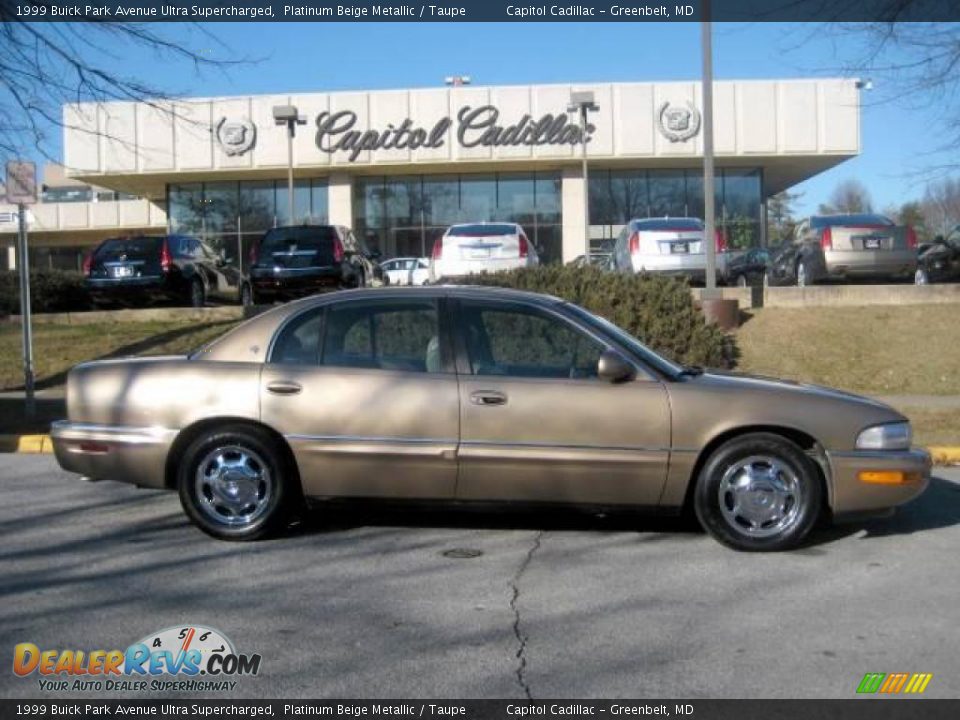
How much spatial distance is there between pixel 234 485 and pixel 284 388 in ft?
2.18

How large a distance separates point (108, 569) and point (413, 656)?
225 centimetres

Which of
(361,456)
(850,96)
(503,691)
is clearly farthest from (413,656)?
(850,96)

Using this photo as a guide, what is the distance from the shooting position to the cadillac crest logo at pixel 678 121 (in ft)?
104

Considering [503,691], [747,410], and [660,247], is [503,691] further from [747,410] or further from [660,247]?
[660,247]

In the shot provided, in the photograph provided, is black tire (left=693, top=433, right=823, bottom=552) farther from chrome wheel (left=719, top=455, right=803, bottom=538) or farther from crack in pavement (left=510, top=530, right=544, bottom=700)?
crack in pavement (left=510, top=530, right=544, bottom=700)

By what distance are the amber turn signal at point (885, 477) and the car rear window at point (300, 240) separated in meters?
13.0

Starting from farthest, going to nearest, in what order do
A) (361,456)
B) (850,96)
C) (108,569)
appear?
(850,96) < (361,456) < (108,569)

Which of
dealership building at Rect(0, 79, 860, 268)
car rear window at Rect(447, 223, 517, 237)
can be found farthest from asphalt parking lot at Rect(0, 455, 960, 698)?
dealership building at Rect(0, 79, 860, 268)

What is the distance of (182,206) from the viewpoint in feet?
118

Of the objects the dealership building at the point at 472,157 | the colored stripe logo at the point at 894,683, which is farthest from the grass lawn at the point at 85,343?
the dealership building at the point at 472,157

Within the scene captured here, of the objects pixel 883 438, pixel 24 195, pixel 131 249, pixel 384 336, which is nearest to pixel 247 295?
pixel 131 249

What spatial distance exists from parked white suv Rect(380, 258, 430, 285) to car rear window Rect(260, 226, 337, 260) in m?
10.9

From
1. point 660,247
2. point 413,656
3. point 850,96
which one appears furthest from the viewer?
point 850,96

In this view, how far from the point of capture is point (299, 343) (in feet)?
21.1
